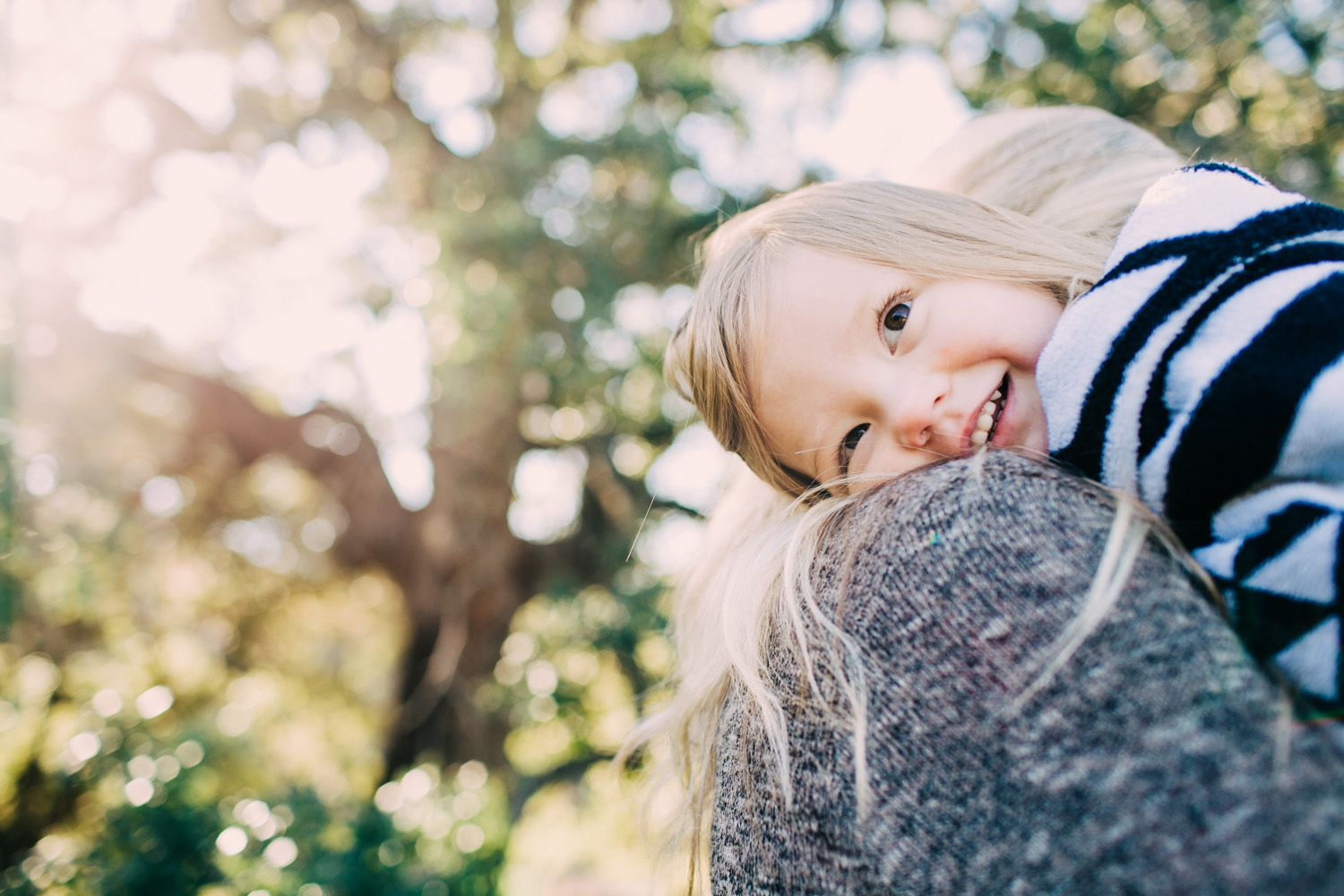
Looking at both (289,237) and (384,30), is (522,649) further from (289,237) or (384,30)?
(384,30)

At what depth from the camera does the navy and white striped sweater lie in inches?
24.8

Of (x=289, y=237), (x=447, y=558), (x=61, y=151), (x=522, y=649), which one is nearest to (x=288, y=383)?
(x=289, y=237)

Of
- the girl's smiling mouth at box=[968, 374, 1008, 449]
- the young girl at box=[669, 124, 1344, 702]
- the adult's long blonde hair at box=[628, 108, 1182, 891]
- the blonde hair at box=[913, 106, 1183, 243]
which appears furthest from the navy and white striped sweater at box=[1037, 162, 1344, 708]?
the blonde hair at box=[913, 106, 1183, 243]

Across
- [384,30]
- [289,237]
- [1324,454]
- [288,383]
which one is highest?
[384,30]

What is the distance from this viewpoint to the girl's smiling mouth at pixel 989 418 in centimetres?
108

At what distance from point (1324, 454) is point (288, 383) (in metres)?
6.95

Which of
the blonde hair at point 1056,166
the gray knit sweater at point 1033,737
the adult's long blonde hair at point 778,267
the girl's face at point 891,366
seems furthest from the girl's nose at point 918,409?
the blonde hair at point 1056,166

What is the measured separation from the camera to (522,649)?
4.23 meters

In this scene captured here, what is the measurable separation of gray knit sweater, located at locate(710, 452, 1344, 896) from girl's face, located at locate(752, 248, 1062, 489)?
0.30m

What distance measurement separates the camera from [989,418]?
1.09m

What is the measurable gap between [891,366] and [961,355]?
107mm

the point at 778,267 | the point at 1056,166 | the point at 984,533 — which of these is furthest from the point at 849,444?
the point at 1056,166

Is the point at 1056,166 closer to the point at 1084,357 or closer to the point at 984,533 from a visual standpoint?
the point at 1084,357

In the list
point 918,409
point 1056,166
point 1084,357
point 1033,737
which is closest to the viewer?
point 1033,737
